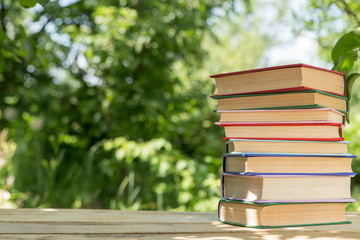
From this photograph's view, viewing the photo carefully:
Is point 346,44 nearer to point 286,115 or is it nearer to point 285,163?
point 286,115

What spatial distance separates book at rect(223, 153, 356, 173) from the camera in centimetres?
128

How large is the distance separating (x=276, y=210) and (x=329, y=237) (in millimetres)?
162

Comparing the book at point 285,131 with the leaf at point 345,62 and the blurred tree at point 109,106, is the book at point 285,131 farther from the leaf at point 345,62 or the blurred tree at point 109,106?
the blurred tree at point 109,106

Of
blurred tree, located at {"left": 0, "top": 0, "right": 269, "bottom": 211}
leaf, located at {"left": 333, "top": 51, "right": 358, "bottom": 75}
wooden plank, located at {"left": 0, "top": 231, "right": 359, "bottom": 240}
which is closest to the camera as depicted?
wooden plank, located at {"left": 0, "top": 231, "right": 359, "bottom": 240}

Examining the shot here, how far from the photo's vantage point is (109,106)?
378cm

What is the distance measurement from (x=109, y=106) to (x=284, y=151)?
262 centimetres

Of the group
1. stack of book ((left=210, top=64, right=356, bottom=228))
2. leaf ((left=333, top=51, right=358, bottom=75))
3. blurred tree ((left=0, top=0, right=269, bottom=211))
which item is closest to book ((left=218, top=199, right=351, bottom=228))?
stack of book ((left=210, top=64, right=356, bottom=228))

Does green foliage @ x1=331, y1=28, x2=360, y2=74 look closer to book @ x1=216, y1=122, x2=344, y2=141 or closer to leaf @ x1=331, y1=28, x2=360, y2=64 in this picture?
leaf @ x1=331, y1=28, x2=360, y2=64

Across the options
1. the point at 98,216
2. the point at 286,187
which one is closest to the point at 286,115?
the point at 286,187

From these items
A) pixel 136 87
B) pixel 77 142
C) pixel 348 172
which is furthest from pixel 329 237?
pixel 77 142

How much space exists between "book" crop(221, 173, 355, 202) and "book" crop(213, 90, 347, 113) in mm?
202

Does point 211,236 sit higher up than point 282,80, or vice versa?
point 282,80

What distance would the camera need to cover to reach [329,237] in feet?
3.93

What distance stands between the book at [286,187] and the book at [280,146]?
0.07 m
